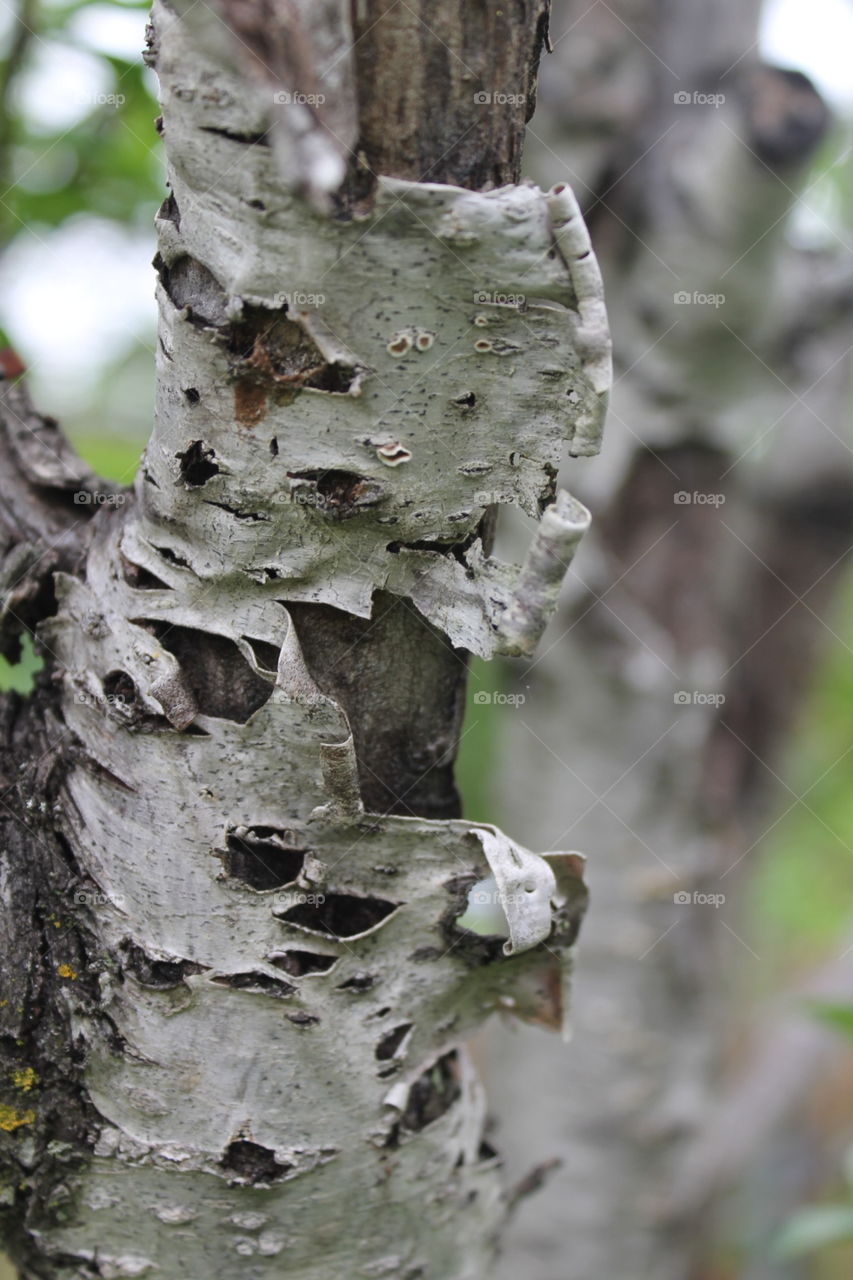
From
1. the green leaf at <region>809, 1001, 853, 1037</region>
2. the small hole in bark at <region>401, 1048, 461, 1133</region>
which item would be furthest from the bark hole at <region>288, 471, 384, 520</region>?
the green leaf at <region>809, 1001, 853, 1037</region>

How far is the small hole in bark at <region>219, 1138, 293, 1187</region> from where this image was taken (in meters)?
0.66

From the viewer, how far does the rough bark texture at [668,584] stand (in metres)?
1.63

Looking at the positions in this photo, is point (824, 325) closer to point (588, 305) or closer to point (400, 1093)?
point (588, 305)

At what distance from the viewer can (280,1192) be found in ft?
2.20

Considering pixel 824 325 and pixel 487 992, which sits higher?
pixel 824 325

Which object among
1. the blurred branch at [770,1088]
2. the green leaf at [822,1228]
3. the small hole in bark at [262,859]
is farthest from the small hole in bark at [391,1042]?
the blurred branch at [770,1088]

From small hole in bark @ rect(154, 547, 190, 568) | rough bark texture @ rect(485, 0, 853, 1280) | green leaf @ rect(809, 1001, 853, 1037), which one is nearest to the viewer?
small hole in bark @ rect(154, 547, 190, 568)

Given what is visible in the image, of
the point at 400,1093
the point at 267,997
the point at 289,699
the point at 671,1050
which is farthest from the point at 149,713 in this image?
the point at 671,1050

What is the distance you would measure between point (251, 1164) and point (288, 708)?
0.31 m

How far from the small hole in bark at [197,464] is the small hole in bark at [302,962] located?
301 millimetres

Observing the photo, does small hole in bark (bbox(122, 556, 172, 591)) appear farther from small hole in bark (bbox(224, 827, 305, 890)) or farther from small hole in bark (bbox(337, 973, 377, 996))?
small hole in bark (bbox(337, 973, 377, 996))

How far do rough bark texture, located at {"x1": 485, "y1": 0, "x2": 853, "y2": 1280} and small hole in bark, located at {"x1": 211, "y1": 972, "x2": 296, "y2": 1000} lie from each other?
3.72 ft

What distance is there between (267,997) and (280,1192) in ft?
0.47

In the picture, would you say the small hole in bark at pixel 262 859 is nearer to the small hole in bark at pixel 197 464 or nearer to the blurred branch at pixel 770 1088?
the small hole in bark at pixel 197 464
